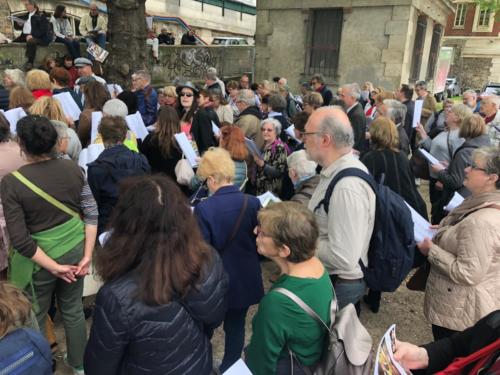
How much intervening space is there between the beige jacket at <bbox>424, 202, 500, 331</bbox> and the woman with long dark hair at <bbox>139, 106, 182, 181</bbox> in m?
2.63

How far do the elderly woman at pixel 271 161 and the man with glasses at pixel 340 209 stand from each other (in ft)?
6.06

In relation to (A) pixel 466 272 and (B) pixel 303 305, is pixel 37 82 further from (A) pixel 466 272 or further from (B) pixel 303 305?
(A) pixel 466 272

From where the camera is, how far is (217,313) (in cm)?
173

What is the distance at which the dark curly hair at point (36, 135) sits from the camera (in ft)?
7.06

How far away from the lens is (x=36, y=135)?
2.16 metres

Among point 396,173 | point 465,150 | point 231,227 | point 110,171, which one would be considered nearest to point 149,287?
point 231,227

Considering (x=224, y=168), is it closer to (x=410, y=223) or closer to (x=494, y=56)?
(x=410, y=223)

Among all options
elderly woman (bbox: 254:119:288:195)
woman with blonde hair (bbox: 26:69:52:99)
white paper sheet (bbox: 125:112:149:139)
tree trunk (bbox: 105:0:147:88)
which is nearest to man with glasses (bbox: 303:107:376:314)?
elderly woman (bbox: 254:119:288:195)

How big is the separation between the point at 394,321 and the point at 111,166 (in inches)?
117

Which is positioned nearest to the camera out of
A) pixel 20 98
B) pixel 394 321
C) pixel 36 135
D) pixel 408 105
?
pixel 36 135

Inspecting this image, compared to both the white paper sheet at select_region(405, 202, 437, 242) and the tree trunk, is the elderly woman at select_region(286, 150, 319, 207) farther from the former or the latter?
the tree trunk

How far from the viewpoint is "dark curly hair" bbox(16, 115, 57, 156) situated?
2.15m

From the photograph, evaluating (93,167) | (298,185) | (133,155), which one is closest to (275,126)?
(298,185)

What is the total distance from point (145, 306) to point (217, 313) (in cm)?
39
